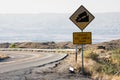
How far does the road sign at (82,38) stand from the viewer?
25688 mm

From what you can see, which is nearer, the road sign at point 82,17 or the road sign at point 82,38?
the road sign at point 82,17

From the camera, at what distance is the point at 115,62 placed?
2838 cm

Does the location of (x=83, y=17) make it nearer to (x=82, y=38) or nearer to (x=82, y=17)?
(x=82, y=17)

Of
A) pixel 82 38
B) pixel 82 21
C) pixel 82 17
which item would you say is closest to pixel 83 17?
pixel 82 17

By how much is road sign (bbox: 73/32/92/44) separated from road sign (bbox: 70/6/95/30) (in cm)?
46

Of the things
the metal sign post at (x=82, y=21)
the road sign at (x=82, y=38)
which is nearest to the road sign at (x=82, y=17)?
the metal sign post at (x=82, y=21)

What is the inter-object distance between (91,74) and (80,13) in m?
3.16

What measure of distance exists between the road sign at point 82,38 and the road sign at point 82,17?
0.46 m

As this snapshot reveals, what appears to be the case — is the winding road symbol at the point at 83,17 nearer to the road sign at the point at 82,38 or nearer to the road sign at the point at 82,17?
the road sign at the point at 82,17

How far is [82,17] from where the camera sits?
2542cm

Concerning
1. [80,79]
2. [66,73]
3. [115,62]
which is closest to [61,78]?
[80,79]

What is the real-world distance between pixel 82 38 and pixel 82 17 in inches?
43.8

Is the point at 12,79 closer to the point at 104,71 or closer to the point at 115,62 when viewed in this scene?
the point at 104,71

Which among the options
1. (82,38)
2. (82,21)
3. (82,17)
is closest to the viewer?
(82,17)
